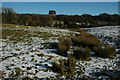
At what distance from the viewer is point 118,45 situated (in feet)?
41.1

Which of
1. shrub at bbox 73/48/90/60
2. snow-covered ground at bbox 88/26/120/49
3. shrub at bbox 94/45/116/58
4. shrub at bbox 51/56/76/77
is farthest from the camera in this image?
snow-covered ground at bbox 88/26/120/49

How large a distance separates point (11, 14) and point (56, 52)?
108ft

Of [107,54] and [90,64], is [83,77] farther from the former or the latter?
[107,54]

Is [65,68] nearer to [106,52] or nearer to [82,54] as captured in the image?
[82,54]

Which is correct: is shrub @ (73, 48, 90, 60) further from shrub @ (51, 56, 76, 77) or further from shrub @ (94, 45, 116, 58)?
shrub @ (51, 56, 76, 77)

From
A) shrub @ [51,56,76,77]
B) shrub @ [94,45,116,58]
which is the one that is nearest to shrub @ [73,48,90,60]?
shrub @ [94,45,116,58]

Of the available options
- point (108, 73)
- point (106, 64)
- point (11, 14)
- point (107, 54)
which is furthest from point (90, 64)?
point (11, 14)

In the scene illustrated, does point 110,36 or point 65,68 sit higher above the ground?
point 110,36

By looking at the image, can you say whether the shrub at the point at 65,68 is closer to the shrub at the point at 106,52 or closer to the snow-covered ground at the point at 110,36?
the shrub at the point at 106,52

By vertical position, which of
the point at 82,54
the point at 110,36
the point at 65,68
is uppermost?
the point at 110,36

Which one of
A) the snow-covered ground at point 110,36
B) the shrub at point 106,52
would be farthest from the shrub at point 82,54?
the snow-covered ground at point 110,36

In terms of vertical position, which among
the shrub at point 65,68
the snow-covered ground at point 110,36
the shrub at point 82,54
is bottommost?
the shrub at point 65,68

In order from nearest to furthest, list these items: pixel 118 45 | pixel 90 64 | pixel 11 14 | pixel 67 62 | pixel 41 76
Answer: pixel 41 76
pixel 67 62
pixel 90 64
pixel 118 45
pixel 11 14

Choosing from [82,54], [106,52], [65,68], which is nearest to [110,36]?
[106,52]
